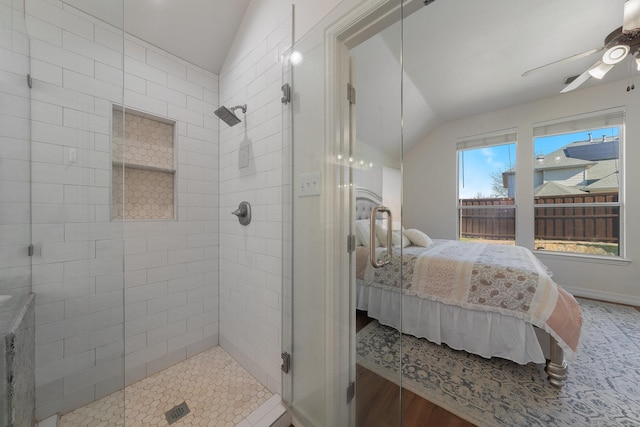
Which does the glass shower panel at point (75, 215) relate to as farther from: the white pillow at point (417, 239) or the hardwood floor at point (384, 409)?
the white pillow at point (417, 239)

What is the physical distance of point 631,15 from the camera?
57.6 inches

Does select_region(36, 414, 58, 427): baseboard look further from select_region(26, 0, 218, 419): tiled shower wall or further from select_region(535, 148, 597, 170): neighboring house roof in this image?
select_region(535, 148, 597, 170): neighboring house roof

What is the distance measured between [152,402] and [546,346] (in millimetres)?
2751

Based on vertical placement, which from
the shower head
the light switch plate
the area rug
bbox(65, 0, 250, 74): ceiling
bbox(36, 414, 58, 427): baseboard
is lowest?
the area rug

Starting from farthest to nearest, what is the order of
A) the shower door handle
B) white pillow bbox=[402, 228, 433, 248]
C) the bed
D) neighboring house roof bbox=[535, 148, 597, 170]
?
neighboring house roof bbox=[535, 148, 597, 170] → white pillow bbox=[402, 228, 433, 248] → the bed → the shower door handle

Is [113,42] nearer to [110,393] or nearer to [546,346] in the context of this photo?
[110,393]

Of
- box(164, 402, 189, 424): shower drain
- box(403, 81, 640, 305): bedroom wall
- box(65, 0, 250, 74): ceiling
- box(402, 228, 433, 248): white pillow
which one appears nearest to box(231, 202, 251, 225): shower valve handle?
box(164, 402, 189, 424): shower drain

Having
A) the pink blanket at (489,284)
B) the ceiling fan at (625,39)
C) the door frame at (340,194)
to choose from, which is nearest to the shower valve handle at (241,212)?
the door frame at (340,194)

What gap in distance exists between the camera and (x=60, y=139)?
3.96 feet

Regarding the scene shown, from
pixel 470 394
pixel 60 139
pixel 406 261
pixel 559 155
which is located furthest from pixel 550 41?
pixel 60 139

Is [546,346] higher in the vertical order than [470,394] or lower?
higher

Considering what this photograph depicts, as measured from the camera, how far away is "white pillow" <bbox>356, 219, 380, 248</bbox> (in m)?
1.22

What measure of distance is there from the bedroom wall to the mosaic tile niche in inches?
164

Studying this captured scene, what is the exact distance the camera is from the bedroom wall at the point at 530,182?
9.41 feet
